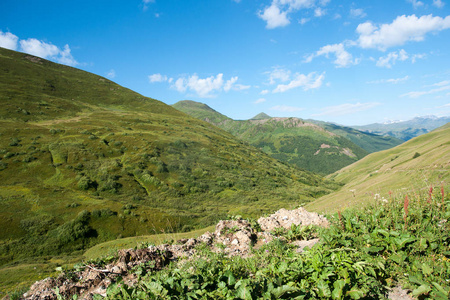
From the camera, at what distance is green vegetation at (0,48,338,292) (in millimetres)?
40281

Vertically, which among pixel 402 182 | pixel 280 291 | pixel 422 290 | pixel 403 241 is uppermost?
pixel 280 291

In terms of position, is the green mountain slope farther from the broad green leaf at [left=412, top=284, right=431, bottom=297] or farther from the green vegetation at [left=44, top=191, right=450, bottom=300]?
the broad green leaf at [left=412, top=284, right=431, bottom=297]

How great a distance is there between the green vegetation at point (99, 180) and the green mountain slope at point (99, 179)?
0.74 feet

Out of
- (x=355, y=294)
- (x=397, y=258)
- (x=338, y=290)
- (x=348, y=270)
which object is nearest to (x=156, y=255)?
(x=338, y=290)

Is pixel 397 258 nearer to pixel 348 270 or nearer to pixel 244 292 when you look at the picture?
pixel 348 270

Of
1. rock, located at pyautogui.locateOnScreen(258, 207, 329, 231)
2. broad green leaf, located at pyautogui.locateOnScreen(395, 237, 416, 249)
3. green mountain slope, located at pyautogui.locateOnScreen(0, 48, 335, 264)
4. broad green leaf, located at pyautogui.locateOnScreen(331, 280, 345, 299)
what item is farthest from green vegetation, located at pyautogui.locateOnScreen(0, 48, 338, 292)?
broad green leaf, located at pyautogui.locateOnScreen(331, 280, 345, 299)

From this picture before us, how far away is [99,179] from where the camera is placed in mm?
63375

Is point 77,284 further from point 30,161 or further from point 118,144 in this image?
point 118,144

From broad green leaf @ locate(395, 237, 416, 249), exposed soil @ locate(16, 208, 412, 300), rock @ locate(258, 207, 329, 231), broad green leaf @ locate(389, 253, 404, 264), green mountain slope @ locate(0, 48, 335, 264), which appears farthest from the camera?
green mountain slope @ locate(0, 48, 335, 264)

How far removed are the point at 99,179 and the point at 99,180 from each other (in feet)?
1.56

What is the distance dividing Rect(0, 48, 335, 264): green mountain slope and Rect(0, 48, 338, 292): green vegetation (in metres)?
0.23

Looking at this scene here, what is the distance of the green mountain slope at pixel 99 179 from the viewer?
4106 centimetres

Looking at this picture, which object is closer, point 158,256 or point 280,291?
point 280,291

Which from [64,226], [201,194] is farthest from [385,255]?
[201,194]
